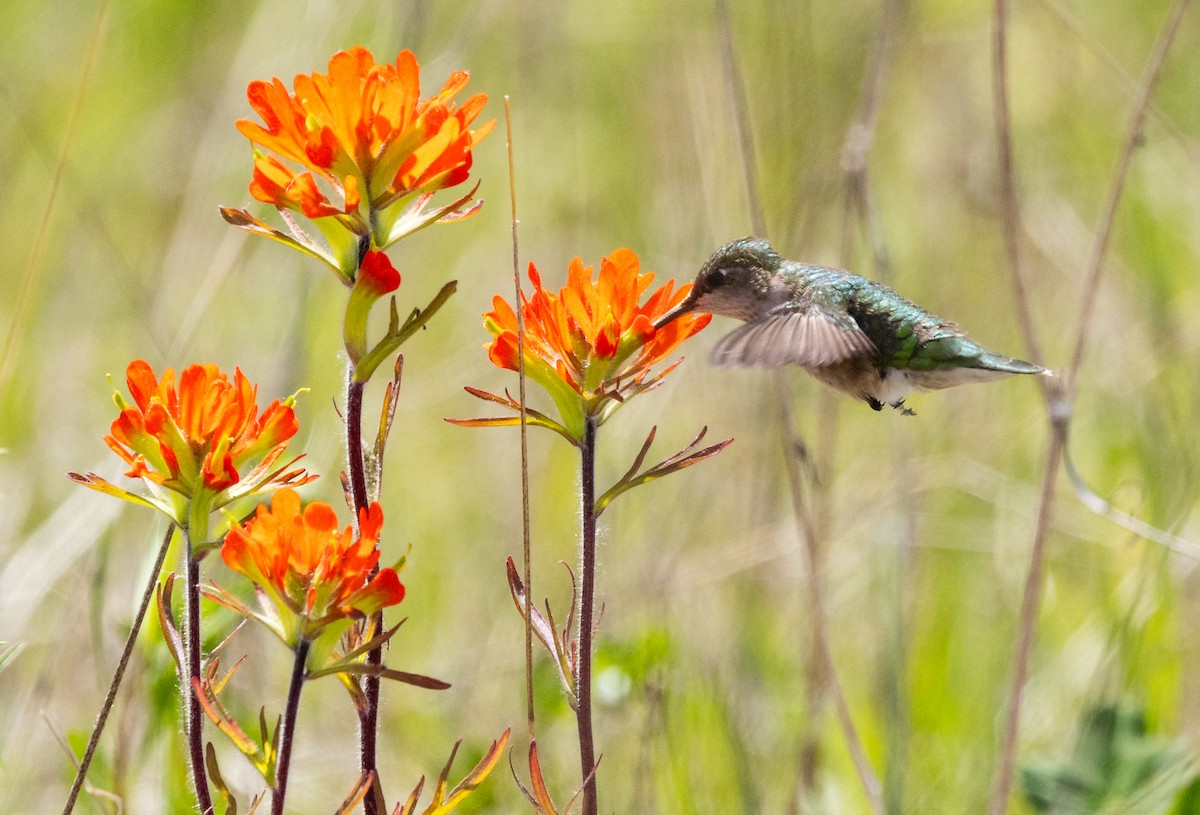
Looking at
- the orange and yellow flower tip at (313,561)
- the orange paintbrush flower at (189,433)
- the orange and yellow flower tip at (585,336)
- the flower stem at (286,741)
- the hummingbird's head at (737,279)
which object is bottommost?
the flower stem at (286,741)

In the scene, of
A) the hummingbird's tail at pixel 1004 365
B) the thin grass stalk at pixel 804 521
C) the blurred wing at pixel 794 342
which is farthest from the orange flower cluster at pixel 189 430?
the hummingbird's tail at pixel 1004 365

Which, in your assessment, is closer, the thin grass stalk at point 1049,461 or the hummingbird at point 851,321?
the thin grass stalk at point 1049,461

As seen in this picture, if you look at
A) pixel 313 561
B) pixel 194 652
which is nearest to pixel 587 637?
pixel 313 561

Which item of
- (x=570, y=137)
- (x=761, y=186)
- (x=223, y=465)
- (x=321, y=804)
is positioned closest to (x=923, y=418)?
(x=761, y=186)

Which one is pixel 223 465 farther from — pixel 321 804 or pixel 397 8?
pixel 397 8

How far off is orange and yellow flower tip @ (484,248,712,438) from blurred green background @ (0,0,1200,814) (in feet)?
3.31

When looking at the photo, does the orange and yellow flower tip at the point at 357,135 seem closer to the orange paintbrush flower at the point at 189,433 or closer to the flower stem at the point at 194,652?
the orange paintbrush flower at the point at 189,433

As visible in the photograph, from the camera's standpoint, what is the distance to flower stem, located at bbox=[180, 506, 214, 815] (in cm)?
167

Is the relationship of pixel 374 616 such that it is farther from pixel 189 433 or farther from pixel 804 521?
pixel 804 521

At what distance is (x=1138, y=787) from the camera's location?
3.01m

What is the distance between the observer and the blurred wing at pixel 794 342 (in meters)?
2.27

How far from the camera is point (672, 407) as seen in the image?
4777mm

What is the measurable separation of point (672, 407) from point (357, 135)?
3.16 metres

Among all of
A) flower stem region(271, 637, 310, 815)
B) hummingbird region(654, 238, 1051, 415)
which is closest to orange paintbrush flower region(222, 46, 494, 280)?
flower stem region(271, 637, 310, 815)
